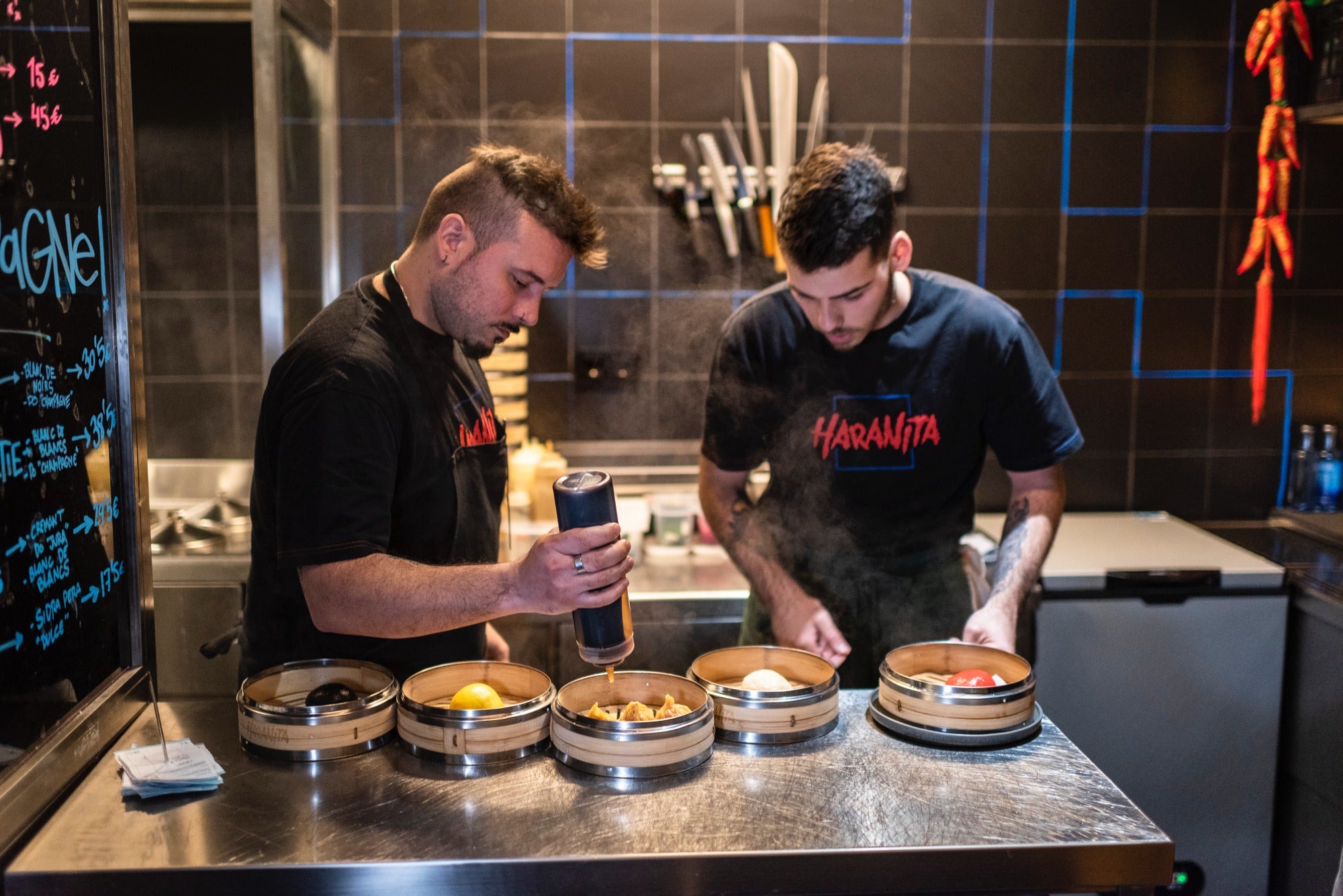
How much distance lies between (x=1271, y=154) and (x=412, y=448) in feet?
10.1

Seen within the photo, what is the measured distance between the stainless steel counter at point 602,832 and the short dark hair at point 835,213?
0.99m

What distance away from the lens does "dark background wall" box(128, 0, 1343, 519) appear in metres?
3.46

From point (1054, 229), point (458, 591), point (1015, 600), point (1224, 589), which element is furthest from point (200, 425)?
point (1224, 589)

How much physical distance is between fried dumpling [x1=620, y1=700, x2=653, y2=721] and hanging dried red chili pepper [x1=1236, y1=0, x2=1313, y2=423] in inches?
113

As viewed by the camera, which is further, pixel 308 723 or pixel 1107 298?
pixel 1107 298

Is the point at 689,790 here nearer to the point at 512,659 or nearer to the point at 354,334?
the point at 354,334

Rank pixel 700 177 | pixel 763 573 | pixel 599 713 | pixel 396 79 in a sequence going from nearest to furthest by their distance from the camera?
1. pixel 599 713
2. pixel 763 573
3. pixel 396 79
4. pixel 700 177

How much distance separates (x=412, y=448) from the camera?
1819 millimetres

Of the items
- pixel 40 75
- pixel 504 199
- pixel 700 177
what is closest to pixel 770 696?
pixel 504 199

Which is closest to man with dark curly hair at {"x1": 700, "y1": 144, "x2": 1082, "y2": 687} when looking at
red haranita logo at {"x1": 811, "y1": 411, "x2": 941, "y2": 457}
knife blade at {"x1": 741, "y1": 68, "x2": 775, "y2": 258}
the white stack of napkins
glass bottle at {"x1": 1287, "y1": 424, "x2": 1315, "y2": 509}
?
red haranita logo at {"x1": 811, "y1": 411, "x2": 941, "y2": 457}

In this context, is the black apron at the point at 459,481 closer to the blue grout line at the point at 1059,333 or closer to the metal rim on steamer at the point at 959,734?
the metal rim on steamer at the point at 959,734

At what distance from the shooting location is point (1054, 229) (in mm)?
3670

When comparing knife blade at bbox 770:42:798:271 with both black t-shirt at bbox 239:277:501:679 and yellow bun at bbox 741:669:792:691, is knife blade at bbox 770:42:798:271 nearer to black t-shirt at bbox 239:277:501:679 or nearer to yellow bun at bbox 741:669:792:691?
black t-shirt at bbox 239:277:501:679

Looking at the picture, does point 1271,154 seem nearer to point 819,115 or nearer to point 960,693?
point 819,115
